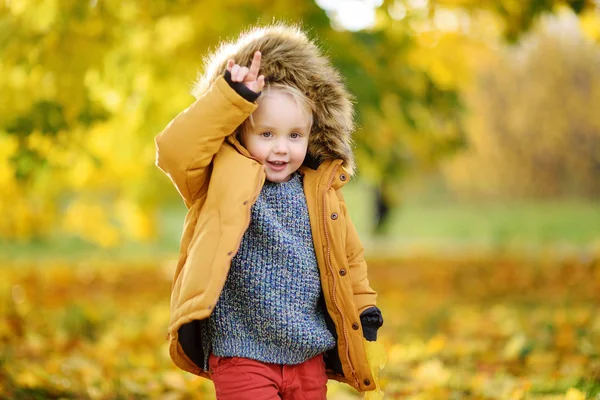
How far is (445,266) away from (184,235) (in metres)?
9.12

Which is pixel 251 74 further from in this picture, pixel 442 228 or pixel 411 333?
pixel 442 228

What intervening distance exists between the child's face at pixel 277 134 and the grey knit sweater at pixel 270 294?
105 mm

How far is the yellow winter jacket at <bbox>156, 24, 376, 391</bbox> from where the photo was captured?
7.50ft

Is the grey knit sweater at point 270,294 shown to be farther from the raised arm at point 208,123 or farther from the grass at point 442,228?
the grass at point 442,228

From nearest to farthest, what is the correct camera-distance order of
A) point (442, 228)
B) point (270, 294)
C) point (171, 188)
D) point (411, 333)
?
point (270, 294)
point (411, 333)
point (171, 188)
point (442, 228)

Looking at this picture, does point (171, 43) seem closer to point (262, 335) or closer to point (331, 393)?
point (331, 393)

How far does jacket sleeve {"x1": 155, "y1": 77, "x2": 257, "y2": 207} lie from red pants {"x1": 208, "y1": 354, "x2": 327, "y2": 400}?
2.29 ft

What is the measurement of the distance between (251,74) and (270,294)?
77 centimetres

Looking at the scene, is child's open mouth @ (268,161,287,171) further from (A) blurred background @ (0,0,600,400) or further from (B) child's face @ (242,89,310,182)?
(A) blurred background @ (0,0,600,400)

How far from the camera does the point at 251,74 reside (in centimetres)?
233

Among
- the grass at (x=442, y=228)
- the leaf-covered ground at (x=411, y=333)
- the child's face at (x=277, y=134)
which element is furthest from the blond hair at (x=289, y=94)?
the grass at (x=442, y=228)

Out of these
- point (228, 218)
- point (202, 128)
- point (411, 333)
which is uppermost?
point (411, 333)

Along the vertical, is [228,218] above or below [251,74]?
below

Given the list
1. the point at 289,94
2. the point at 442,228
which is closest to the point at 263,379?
the point at 289,94
